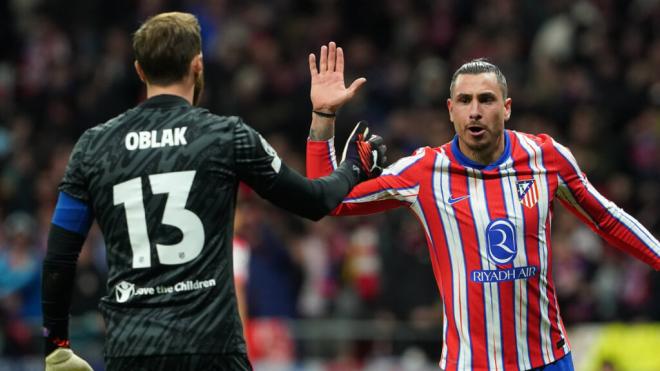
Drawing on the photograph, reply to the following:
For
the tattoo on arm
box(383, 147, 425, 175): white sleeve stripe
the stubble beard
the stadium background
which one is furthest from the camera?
the stadium background

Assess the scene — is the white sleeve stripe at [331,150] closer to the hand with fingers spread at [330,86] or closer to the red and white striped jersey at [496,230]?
the red and white striped jersey at [496,230]

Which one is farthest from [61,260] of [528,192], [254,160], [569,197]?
[569,197]

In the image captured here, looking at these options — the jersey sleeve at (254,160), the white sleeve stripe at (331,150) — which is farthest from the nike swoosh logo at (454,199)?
the jersey sleeve at (254,160)

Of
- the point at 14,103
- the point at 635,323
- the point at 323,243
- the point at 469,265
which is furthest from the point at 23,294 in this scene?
the point at 469,265

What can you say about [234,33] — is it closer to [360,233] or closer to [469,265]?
[360,233]

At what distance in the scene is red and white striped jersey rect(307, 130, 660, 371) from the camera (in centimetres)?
586

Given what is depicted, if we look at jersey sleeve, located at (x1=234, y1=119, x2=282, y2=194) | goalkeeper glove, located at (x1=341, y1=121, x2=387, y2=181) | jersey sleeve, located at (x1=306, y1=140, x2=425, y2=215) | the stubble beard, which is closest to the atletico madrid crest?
jersey sleeve, located at (x1=306, y1=140, x2=425, y2=215)

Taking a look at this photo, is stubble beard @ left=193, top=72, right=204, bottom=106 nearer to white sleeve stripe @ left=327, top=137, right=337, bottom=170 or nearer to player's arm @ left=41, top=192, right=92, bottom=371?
player's arm @ left=41, top=192, right=92, bottom=371

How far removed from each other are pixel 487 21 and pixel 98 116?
5.11 m

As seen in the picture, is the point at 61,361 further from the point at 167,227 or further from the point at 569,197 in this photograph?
the point at 569,197

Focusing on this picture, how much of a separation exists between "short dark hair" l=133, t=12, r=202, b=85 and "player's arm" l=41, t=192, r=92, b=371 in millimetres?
590

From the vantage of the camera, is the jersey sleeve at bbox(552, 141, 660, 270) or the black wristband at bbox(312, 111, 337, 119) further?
the jersey sleeve at bbox(552, 141, 660, 270)

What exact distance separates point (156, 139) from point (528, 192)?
2.16 metres

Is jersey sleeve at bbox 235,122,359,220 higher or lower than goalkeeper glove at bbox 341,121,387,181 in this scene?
lower
